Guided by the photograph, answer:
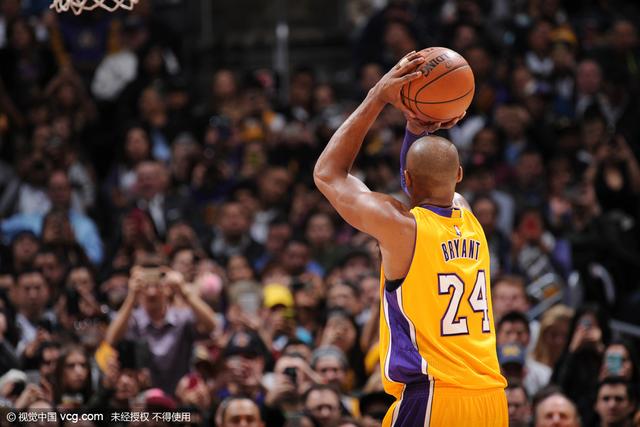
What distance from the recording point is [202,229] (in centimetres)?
1284

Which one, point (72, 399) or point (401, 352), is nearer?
point (401, 352)

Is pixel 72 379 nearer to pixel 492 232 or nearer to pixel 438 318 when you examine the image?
pixel 438 318

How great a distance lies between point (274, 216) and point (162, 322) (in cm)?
320

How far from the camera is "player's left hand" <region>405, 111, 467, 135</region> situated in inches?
246

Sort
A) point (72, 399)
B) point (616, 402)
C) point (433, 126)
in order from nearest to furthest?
point (433, 126), point (616, 402), point (72, 399)

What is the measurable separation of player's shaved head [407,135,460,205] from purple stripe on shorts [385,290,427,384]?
0.58 metres

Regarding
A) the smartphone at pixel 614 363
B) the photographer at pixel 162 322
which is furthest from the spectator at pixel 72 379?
the smartphone at pixel 614 363

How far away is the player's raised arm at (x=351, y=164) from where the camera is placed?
5.88m

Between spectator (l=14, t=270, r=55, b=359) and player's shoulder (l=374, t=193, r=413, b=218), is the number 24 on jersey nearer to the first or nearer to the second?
player's shoulder (l=374, t=193, r=413, b=218)

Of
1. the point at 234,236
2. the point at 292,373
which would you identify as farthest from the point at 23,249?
the point at 292,373

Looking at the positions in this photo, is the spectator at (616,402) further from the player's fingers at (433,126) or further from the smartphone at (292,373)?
the player's fingers at (433,126)

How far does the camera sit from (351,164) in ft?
19.9

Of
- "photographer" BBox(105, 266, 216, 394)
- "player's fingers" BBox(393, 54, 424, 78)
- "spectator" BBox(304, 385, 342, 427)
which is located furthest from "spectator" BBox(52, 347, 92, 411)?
"player's fingers" BBox(393, 54, 424, 78)

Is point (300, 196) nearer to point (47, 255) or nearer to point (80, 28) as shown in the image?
point (47, 255)
